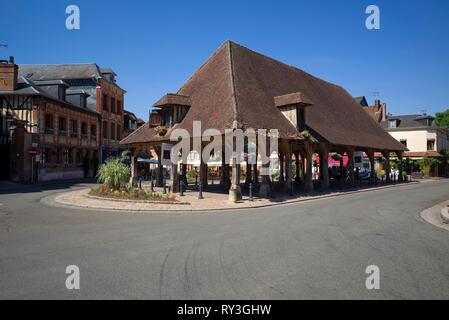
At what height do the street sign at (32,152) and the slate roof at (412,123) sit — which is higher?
the slate roof at (412,123)

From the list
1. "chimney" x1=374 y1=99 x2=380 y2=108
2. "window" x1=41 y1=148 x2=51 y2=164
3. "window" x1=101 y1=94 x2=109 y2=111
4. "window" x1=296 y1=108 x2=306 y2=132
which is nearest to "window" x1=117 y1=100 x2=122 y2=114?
"window" x1=101 y1=94 x2=109 y2=111

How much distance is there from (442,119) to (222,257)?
4835cm

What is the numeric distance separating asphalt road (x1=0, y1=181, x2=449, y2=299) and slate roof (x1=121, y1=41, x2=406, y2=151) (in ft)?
22.2

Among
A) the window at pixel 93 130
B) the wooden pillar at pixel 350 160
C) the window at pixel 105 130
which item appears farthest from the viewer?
the window at pixel 105 130

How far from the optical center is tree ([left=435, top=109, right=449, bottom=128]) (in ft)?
141

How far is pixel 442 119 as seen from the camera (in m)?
43.7

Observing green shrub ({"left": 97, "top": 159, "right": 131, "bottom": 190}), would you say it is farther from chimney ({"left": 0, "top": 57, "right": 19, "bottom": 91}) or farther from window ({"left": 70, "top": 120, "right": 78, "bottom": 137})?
window ({"left": 70, "top": 120, "right": 78, "bottom": 137})

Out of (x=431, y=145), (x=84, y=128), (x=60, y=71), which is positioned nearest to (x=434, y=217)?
(x=84, y=128)

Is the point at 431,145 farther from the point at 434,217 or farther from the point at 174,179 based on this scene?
the point at 174,179

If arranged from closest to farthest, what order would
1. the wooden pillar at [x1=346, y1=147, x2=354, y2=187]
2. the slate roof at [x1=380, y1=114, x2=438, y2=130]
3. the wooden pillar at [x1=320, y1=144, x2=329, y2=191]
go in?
the wooden pillar at [x1=320, y1=144, x2=329, y2=191]
the wooden pillar at [x1=346, y1=147, x2=354, y2=187]
the slate roof at [x1=380, y1=114, x2=438, y2=130]

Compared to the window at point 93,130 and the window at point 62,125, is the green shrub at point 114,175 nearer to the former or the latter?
the window at point 62,125

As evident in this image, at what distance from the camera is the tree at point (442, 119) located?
1691 inches

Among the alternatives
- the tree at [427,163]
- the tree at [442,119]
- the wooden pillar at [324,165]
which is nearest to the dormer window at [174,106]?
the wooden pillar at [324,165]

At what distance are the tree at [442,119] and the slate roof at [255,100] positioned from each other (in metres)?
22.1
